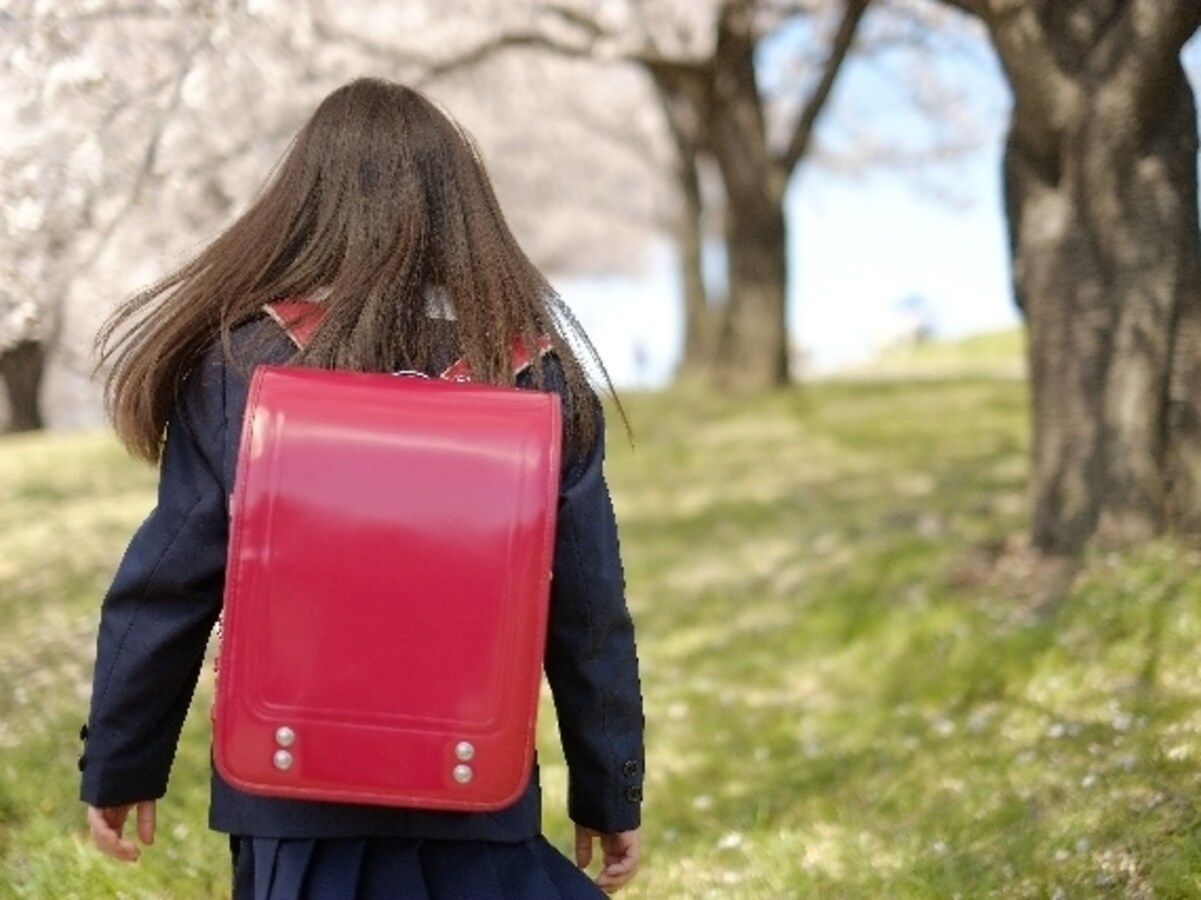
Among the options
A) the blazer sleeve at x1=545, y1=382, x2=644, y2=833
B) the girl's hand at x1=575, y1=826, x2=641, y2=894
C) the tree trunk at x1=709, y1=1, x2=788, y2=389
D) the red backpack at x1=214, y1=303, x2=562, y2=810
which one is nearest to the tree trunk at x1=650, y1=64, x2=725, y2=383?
the tree trunk at x1=709, y1=1, x2=788, y2=389

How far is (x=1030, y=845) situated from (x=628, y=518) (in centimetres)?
700

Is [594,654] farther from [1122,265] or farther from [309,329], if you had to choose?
[1122,265]

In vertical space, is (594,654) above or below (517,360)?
below

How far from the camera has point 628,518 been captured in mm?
11297

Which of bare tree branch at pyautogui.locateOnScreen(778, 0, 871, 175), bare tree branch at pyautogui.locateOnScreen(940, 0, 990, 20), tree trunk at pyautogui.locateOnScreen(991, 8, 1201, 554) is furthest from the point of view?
bare tree branch at pyautogui.locateOnScreen(778, 0, 871, 175)

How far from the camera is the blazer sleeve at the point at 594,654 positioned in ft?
8.25

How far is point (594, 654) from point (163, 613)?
677 millimetres

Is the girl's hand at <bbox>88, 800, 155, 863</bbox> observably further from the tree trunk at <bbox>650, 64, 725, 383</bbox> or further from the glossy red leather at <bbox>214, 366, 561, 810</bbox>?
the tree trunk at <bbox>650, 64, 725, 383</bbox>

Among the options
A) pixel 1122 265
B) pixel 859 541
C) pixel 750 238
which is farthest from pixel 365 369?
pixel 750 238

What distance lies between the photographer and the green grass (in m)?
4.39

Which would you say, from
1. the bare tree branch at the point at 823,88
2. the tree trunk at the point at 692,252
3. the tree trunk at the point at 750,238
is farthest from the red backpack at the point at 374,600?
the tree trunk at the point at 692,252

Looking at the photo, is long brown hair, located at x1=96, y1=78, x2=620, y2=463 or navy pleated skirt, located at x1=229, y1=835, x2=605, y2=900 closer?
navy pleated skirt, located at x1=229, y1=835, x2=605, y2=900

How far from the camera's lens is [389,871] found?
8.06 feet

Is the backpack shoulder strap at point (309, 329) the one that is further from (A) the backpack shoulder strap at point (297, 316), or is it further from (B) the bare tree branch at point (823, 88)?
(B) the bare tree branch at point (823, 88)
